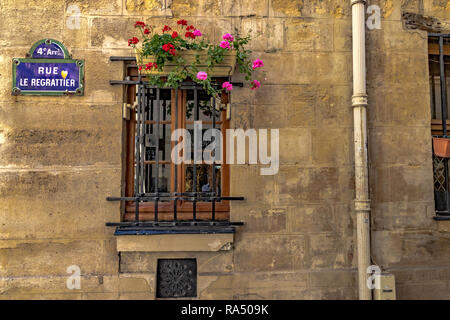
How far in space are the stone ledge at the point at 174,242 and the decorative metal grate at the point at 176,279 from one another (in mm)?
171

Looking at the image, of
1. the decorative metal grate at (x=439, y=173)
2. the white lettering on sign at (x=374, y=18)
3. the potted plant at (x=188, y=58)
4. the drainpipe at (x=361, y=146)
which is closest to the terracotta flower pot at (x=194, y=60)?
the potted plant at (x=188, y=58)

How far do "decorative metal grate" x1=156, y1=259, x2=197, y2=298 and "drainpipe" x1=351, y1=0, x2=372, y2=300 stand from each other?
1.64 metres

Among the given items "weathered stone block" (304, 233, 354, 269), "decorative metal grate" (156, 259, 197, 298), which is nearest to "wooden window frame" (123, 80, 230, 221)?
"decorative metal grate" (156, 259, 197, 298)

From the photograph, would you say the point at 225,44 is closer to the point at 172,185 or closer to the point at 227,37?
the point at 227,37

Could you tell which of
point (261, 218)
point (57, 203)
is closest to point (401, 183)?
point (261, 218)

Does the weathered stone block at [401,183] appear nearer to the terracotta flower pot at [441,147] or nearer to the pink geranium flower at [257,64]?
the terracotta flower pot at [441,147]

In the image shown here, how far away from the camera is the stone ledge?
330cm

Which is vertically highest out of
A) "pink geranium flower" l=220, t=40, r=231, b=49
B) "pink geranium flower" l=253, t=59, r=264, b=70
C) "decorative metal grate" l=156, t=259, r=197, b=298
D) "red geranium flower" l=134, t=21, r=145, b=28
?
"red geranium flower" l=134, t=21, r=145, b=28

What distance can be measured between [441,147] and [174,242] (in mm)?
2884

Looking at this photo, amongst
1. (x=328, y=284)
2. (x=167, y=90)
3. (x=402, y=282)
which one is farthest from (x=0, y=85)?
(x=402, y=282)

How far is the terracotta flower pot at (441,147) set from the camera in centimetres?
353

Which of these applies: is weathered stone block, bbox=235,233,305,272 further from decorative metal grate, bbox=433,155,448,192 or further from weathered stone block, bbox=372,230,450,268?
decorative metal grate, bbox=433,155,448,192
